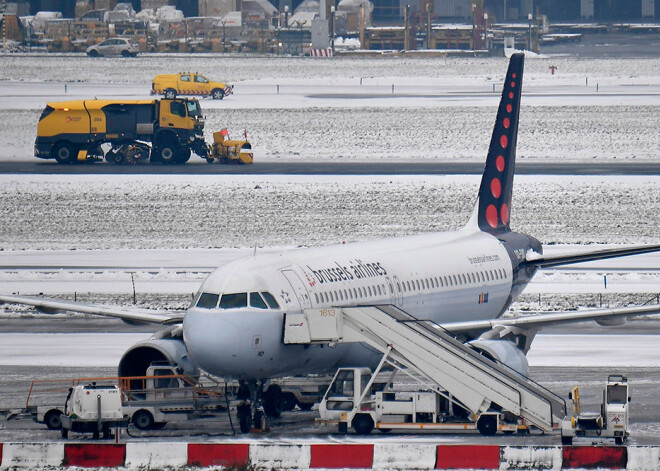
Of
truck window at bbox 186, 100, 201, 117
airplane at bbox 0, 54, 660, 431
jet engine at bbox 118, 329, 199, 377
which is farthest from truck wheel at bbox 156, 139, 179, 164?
jet engine at bbox 118, 329, 199, 377

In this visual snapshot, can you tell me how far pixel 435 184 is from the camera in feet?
214

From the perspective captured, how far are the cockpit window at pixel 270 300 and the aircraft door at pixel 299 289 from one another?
0.87 meters

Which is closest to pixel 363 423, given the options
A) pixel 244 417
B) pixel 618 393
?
pixel 244 417

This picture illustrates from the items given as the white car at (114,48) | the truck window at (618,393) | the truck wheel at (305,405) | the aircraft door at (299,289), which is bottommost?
the truck wheel at (305,405)

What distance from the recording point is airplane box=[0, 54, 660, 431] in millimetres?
26078

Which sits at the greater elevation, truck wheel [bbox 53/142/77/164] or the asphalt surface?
truck wheel [bbox 53/142/77/164]

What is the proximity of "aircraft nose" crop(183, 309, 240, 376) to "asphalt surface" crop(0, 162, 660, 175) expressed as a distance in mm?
43671

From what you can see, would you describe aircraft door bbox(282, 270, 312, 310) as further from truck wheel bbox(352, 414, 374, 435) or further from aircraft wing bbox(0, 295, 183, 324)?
aircraft wing bbox(0, 295, 183, 324)

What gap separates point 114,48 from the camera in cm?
15388

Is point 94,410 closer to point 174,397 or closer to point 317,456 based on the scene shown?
point 174,397

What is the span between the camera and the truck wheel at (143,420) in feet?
90.0

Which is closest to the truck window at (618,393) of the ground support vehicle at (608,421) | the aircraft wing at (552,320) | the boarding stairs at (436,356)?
the ground support vehicle at (608,421)

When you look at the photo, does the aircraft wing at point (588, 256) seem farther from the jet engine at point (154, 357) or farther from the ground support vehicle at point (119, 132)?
the ground support vehicle at point (119, 132)

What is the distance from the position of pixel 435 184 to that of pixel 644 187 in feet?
32.5
